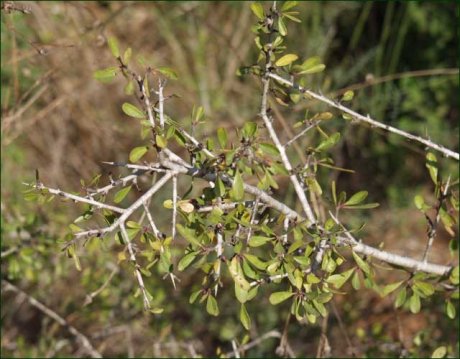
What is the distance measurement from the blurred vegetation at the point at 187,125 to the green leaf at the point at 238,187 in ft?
3.82

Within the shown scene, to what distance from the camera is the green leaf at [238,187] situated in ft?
4.50

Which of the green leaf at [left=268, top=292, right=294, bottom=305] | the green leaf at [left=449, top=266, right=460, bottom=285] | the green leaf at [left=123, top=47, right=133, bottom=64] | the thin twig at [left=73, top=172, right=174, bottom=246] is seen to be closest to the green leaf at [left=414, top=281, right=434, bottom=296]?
the green leaf at [left=449, top=266, right=460, bottom=285]

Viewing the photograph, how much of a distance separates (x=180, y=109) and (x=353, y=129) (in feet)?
3.20

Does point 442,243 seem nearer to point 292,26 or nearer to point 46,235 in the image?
point 292,26

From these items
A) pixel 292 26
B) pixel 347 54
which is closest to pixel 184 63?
pixel 292 26

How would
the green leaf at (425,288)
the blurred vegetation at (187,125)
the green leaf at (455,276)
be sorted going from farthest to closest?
the blurred vegetation at (187,125) < the green leaf at (455,276) < the green leaf at (425,288)

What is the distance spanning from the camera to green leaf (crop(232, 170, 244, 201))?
1.37 meters

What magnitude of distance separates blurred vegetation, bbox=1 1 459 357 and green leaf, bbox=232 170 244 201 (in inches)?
45.9

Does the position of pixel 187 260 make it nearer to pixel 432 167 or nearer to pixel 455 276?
pixel 432 167

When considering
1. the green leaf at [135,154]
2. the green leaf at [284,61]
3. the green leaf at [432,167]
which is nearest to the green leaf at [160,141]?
the green leaf at [135,154]

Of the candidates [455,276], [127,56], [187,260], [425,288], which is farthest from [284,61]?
[455,276]

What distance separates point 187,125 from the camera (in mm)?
3750

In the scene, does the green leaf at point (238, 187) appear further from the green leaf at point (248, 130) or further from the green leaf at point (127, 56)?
the green leaf at point (127, 56)

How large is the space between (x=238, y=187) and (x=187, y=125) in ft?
7.90
